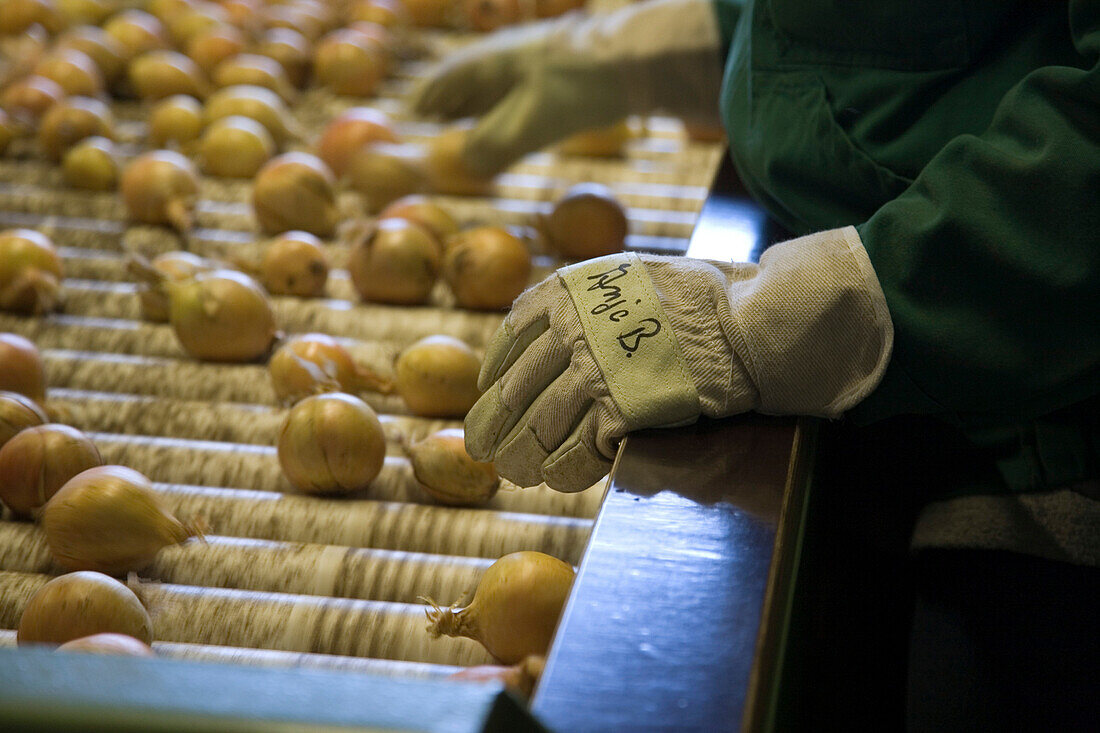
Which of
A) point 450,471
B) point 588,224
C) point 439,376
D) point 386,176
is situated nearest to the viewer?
point 450,471

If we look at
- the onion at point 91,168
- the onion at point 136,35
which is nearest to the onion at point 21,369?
the onion at point 91,168

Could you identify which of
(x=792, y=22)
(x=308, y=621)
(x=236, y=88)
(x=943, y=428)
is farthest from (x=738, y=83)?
(x=236, y=88)

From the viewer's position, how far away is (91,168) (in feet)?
5.19

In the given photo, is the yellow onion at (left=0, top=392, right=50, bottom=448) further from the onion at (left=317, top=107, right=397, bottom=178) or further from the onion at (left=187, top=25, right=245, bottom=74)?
the onion at (left=187, top=25, right=245, bottom=74)

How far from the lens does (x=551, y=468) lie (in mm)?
780

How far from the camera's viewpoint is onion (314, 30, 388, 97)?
190cm

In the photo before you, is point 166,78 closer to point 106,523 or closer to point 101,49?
point 101,49

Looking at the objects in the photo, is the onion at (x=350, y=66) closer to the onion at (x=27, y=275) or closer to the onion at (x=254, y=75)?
the onion at (x=254, y=75)

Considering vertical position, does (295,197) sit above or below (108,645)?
below

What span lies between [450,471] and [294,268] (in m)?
0.49

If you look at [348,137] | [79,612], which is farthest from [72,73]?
[79,612]

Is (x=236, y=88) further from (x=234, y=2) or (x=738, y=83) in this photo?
(x=738, y=83)

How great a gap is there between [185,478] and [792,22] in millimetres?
747

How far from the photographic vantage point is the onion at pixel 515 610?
29.6 inches
